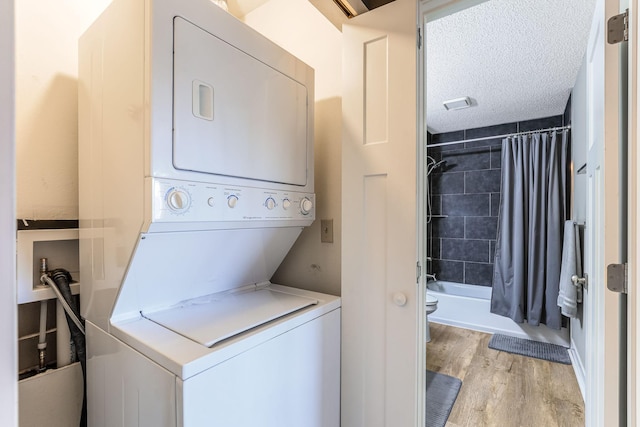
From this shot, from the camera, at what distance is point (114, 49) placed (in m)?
1.06

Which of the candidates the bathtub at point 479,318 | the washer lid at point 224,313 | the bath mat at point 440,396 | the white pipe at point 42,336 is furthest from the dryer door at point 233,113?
the bathtub at point 479,318

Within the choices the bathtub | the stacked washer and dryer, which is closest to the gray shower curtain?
the bathtub

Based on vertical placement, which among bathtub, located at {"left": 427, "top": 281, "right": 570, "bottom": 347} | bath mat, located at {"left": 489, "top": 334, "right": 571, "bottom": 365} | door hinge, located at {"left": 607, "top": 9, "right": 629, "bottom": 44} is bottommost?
bath mat, located at {"left": 489, "top": 334, "right": 571, "bottom": 365}

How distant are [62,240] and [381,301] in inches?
58.7

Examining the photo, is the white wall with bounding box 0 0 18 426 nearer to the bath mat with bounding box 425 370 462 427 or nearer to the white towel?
the bath mat with bounding box 425 370 462 427

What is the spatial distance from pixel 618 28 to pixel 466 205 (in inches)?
138

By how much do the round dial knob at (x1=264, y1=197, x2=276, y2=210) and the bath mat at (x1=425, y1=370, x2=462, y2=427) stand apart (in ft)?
5.71

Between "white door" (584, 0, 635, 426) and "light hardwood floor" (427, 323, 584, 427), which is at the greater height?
"white door" (584, 0, 635, 426)

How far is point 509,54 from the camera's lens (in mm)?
→ 2242

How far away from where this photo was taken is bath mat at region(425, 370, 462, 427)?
198cm

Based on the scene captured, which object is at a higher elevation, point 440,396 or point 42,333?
point 42,333

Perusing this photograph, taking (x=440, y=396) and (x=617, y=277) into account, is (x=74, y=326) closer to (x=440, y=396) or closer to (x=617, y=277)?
(x=617, y=277)

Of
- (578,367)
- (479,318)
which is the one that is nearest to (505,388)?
(578,367)

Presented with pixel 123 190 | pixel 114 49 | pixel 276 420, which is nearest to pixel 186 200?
Answer: pixel 123 190
